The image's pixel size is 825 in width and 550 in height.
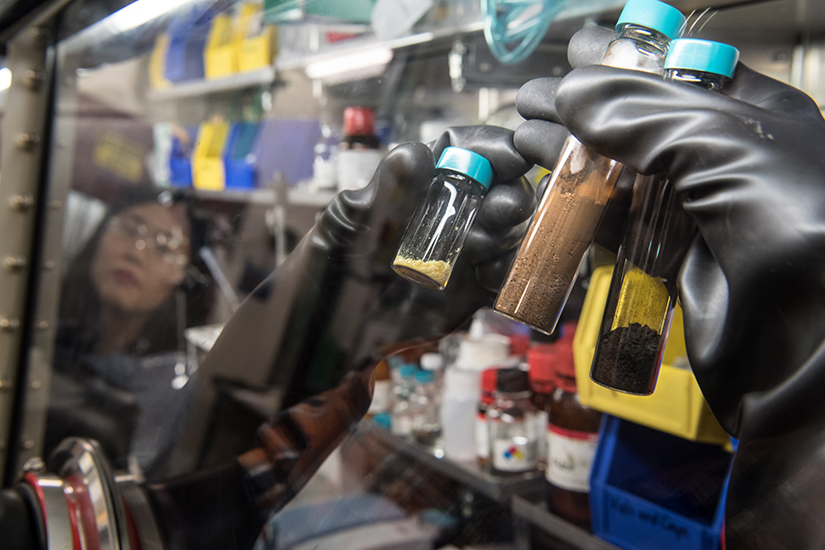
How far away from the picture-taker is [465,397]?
4.47 ft

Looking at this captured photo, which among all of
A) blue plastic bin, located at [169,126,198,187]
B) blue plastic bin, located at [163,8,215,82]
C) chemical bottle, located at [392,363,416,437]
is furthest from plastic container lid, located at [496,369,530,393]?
blue plastic bin, located at [169,126,198,187]

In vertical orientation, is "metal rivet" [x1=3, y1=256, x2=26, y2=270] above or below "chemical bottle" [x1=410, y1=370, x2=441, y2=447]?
above

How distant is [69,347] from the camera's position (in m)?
1.42

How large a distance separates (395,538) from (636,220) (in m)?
0.66

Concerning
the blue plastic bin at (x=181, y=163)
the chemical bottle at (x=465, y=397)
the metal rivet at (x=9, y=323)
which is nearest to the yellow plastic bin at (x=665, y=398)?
the chemical bottle at (x=465, y=397)

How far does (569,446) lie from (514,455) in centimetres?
16

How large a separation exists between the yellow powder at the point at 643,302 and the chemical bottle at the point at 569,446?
70 cm

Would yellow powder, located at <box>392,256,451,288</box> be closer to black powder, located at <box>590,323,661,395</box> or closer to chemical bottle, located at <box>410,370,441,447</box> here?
black powder, located at <box>590,323,661,395</box>

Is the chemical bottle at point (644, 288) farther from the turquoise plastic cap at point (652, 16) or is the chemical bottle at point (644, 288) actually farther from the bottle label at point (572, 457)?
the bottle label at point (572, 457)

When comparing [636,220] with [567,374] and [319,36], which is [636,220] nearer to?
[567,374]

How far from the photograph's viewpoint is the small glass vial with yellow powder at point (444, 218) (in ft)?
1.63

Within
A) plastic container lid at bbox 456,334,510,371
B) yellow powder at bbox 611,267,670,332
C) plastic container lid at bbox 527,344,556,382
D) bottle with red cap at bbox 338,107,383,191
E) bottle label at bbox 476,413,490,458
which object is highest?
bottle with red cap at bbox 338,107,383,191

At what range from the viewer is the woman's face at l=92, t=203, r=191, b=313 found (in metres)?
1.71

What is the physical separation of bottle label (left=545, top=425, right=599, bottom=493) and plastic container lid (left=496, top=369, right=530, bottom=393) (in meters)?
0.13
